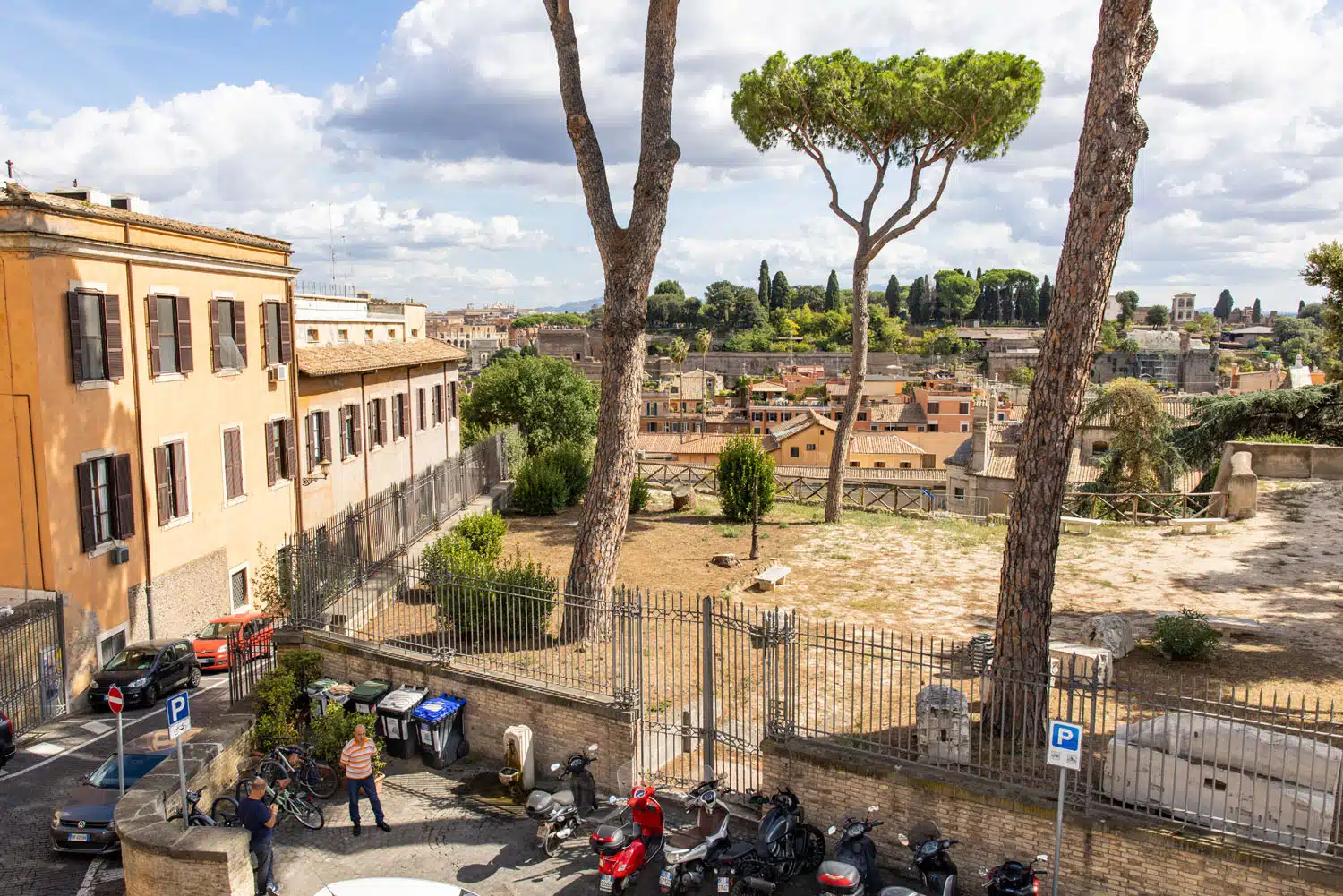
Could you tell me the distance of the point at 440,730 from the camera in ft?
35.6

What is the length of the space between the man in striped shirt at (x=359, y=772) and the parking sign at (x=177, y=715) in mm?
1586

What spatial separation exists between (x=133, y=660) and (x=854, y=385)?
17.1m

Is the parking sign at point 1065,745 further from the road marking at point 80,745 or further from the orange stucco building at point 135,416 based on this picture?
the orange stucco building at point 135,416

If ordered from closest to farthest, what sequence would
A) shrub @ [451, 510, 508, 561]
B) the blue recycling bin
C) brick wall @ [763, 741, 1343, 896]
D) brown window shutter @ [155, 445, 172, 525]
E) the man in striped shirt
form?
brick wall @ [763, 741, 1343, 896] < the man in striped shirt < the blue recycling bin < brown window shutter @ [155, 445, 172, 525] < shrub @ [451, 510, 508, 561]

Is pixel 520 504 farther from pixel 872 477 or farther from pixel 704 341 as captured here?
pixel 704 341

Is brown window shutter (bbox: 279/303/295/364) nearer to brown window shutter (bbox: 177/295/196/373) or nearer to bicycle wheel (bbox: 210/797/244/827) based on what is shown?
brown window shutter (bbox: 177/295/196/373)

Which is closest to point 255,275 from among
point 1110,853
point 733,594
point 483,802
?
point 733,594

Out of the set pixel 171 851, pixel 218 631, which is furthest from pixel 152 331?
pixel 171 851

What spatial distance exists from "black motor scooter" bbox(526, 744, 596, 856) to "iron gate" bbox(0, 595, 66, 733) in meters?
8.73

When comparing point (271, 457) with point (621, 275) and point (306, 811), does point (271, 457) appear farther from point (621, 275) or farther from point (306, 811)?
point (306, 811)

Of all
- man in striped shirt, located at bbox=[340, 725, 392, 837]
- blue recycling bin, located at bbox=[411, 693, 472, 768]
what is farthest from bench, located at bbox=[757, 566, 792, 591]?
man in striped shirt, located at bbox=[340, 725, 392, 837]

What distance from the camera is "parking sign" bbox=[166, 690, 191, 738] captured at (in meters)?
Result: 8.68

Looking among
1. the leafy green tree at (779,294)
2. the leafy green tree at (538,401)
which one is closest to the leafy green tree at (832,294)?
the leafy green tree at (779,294)

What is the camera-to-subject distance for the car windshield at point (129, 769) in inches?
400
